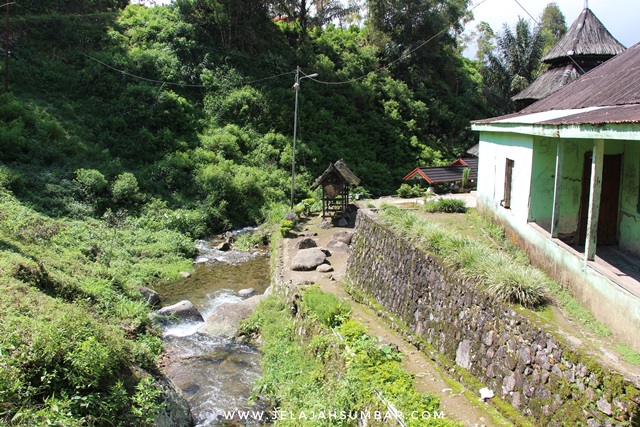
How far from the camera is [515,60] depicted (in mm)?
37438

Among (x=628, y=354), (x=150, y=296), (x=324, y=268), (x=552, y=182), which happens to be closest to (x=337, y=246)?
(x=324, y=268)

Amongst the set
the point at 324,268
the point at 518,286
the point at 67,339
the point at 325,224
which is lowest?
the point at 324,268

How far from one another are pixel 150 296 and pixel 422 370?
972 cm

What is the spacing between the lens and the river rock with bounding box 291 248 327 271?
16500mm

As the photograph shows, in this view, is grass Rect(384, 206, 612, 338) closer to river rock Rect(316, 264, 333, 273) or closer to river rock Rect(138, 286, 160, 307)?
river rock Rect(316, 264, 333, 273)

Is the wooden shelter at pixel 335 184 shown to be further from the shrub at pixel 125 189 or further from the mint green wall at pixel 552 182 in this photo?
the mint green wall at pixel 552 182

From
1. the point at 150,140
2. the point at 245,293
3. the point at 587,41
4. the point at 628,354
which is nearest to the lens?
the point at 628,354

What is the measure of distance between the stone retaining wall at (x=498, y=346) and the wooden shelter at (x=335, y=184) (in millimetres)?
9337

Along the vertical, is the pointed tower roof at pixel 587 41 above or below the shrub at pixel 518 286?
above

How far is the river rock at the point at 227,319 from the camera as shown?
44.8 feet

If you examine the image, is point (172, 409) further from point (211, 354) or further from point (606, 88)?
point (606, 88)

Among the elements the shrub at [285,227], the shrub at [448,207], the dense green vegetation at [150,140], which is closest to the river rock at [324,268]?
the shrub at [448,207]

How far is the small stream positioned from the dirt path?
8.81 ft

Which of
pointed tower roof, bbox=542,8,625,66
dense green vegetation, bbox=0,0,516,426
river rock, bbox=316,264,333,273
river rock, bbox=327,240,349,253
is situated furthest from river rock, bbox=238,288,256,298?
pointed tower roof, bbox=542,8,625,66
